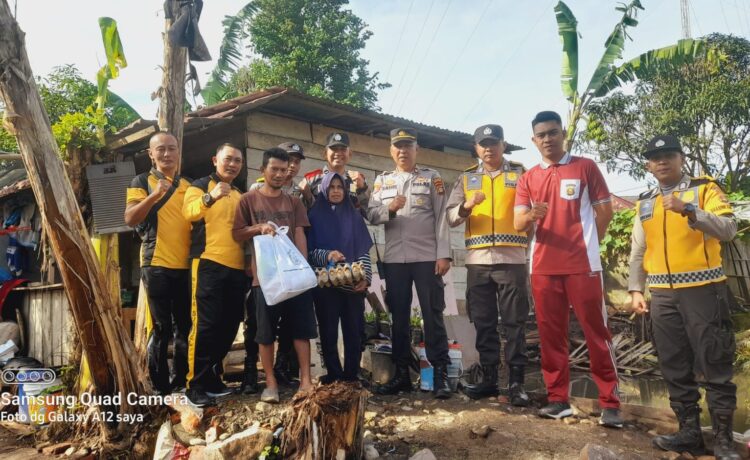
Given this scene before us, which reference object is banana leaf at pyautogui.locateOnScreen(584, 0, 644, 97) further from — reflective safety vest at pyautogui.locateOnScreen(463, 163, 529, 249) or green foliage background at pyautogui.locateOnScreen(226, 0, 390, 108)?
green foliage background at pyautogui.locateOnScreen(226, 0, 390, 108)

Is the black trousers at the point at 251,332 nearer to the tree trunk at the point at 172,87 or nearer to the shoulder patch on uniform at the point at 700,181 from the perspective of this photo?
the tree trunk at the point at 172,87

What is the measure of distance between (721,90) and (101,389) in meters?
18.1

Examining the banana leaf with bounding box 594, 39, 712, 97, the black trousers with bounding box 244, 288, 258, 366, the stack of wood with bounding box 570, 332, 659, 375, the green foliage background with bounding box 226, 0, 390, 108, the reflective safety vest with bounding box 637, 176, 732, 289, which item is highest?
the green foliage background with bounding box 226, 0, 390, 108

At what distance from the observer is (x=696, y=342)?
3.18 meters

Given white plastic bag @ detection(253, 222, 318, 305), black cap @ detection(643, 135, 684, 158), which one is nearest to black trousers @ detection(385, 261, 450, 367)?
white plastic bag @ detection(253, 222, 318, 305)

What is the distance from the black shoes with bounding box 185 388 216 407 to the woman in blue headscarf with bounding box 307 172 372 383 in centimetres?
90

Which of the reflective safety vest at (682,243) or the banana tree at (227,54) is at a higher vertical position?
the banana tree at (227,54)

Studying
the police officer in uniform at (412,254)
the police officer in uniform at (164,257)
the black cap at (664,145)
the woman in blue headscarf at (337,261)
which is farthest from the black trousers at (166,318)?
the black cap at (664,145)

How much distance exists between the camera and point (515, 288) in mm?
4035

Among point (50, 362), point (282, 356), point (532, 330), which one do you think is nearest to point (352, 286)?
point (282, 356)

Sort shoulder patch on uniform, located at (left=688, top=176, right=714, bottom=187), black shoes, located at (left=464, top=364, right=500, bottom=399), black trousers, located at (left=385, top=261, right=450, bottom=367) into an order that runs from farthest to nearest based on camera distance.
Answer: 1. black trousers, located at (left=385, top=261, right=450, bottom=367)
2. black shoes, located at (left=464, top=364, right=500, bottom=399)
3. shoulder patch on uniform, located at (left=688, top=176, right=714, bottom=187)

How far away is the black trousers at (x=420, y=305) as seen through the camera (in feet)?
13.9

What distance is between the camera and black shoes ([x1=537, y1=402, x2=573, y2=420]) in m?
3.66

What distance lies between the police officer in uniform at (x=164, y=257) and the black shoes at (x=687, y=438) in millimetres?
3454
